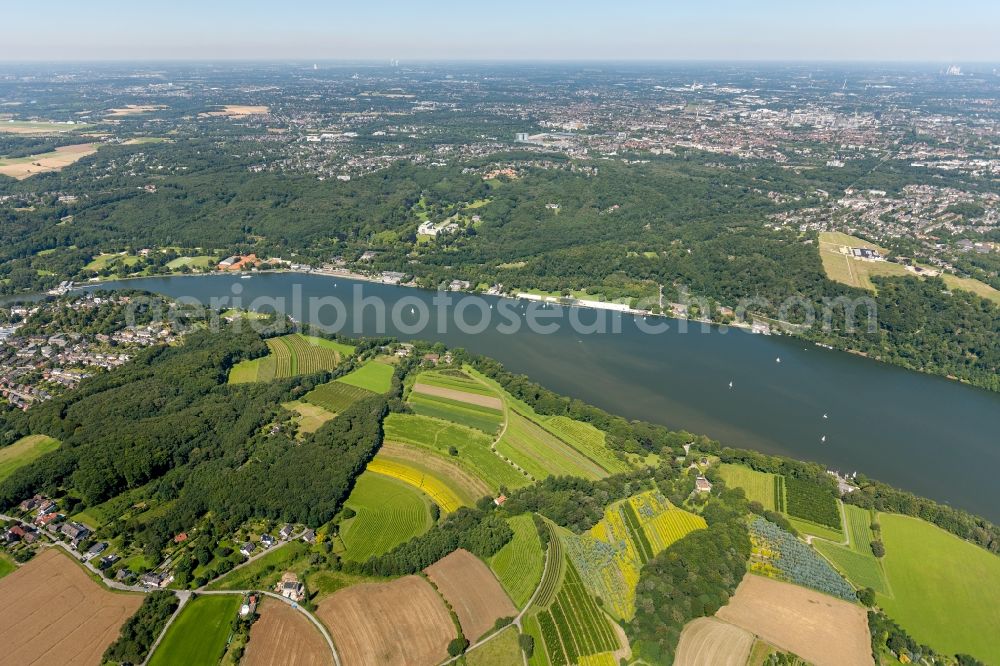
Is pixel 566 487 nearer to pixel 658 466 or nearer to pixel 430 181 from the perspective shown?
pixel 658 466

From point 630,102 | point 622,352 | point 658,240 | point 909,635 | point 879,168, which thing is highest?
point 630,102

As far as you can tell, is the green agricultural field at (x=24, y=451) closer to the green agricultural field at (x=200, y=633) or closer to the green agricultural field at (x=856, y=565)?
the green agricultural field at (x=200, y=633)

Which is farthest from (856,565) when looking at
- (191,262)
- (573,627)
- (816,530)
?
(191,262)

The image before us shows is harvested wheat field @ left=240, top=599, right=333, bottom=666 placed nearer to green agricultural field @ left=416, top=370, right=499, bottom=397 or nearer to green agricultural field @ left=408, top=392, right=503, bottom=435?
green agricultural field @ left=408, top=392, right=503, bottom=435

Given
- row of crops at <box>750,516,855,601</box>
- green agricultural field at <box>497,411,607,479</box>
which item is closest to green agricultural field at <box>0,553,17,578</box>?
green agricultural field at <box>497,411,607,479</box>

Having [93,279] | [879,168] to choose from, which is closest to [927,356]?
[879,168]

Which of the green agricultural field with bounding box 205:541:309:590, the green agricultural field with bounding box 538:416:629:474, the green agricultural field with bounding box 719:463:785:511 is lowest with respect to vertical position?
the green agricultural field with bounding box 205:541:309:590

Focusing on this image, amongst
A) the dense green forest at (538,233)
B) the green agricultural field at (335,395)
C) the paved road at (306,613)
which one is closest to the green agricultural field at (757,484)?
the paved road at (306,613)
